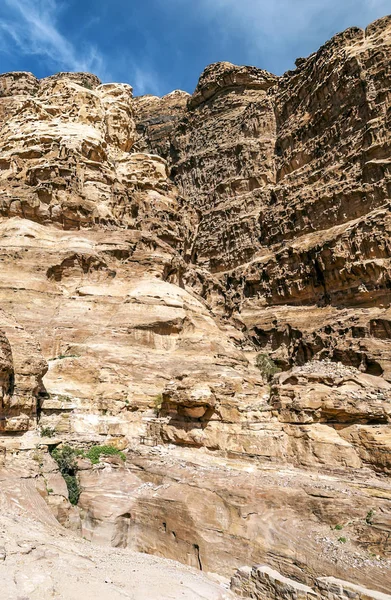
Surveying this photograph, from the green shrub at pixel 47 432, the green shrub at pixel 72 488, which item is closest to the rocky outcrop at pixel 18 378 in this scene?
the green shrub at pixel 47 432

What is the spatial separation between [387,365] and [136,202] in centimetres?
2865

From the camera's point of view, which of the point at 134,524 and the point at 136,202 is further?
the point at 136,202

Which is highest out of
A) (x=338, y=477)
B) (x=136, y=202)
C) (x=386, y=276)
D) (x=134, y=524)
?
(x=136, y=202)

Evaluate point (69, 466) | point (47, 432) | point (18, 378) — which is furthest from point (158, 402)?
point (18, 378)

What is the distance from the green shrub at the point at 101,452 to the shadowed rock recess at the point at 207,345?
11cm

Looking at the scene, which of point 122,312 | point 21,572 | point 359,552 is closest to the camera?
point 21,572

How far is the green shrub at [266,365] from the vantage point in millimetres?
33469

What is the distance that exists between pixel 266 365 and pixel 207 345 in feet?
32.9

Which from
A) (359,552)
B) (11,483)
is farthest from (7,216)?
(359,552)

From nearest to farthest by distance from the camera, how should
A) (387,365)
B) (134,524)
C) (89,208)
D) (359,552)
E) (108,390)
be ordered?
(359,552) → (134,524) → (108,390) → (387,365) → (89,208)

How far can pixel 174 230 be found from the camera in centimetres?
4853

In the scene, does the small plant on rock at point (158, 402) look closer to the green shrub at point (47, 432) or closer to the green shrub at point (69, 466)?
the green shrub at point (69, 466)

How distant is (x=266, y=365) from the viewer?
117 feet

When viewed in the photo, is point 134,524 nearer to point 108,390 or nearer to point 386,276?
point 108,390
